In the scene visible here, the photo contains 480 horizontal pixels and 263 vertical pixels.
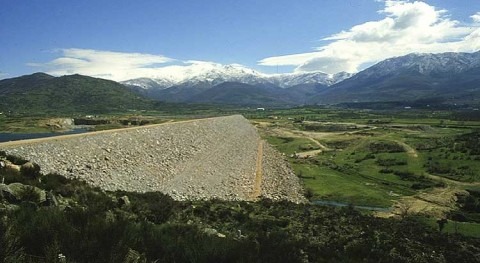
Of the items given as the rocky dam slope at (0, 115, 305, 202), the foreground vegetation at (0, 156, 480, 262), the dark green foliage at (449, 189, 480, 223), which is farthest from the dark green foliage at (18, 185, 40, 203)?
the dark green foliage at (449, 189, 480, 223)

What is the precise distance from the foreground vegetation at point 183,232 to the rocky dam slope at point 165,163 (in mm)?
2552

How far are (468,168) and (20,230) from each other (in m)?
57.1

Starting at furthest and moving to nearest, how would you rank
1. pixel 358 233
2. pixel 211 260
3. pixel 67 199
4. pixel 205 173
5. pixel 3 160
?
pixel 205 173, pixel 358 233, pixel 3 160, pixel 67 199, pixel 211 260

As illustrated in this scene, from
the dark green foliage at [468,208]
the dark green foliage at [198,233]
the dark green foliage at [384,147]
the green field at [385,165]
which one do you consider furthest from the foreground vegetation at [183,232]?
the dark green foliage at [384,147]

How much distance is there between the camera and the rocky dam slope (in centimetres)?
2109

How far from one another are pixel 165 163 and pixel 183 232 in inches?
775

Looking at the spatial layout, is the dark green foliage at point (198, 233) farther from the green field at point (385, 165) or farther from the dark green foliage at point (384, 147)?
the dark green foliage at point (384, 147)

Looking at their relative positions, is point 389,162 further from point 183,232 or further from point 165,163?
point 183,232

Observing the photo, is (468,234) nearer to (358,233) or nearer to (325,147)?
(358,233)

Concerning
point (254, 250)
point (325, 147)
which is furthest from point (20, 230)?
point (325, 147)

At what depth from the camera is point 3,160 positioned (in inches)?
679

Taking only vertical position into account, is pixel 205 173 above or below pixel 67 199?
below

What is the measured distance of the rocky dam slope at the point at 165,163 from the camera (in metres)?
21.1

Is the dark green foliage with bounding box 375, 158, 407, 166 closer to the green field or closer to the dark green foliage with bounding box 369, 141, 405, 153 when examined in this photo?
the green field
